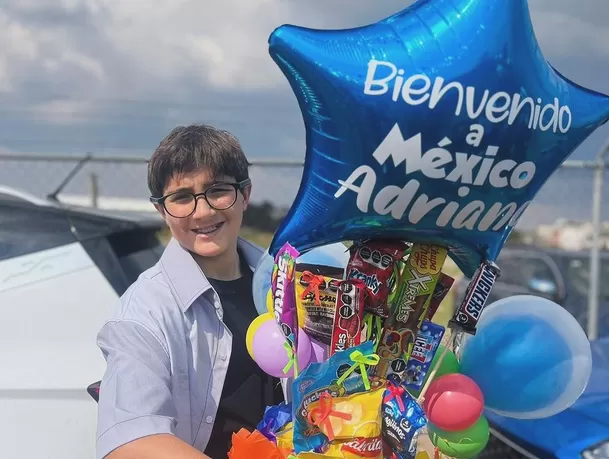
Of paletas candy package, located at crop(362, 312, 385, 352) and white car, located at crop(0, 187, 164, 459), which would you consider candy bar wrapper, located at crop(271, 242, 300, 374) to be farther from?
white car, located at crop(0, 187, 164, 459)

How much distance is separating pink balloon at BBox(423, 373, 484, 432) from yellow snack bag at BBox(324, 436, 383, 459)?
0.21 meters

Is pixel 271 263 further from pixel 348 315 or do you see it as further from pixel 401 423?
pixel 401 423

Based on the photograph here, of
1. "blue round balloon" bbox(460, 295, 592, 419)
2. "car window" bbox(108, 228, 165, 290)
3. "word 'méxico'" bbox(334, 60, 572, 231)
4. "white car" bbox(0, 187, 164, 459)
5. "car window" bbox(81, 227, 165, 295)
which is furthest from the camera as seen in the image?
"car window" bbox(108, 228, 165, 290)

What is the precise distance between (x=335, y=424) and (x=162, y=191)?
709 mm

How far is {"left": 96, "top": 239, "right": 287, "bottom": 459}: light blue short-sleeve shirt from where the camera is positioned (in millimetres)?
1298

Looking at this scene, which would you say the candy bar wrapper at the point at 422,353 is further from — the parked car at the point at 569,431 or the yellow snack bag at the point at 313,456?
the parked car at the point at 569,431

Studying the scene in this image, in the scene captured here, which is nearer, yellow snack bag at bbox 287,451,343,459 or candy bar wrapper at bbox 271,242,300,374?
yellow snack bag at bbox 287,451,343,459

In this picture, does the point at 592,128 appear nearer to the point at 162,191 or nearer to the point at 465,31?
the point at 465,31

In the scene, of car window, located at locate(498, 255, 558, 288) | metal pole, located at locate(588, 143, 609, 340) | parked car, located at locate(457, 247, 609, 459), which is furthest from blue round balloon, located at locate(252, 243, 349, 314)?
car window, located at locate(498, 255, 558, 288)

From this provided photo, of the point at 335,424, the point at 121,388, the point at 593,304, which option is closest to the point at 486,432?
the point at 335,424

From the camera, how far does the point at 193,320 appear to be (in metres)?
1.53

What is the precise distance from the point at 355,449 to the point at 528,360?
20.9 inches

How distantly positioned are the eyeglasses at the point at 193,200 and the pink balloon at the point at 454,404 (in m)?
0.65

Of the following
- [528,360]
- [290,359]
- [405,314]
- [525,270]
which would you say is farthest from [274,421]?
[525,270]
